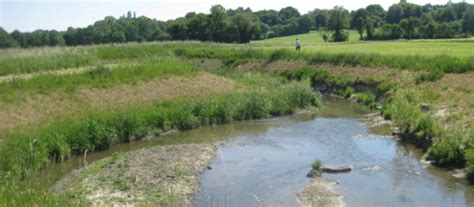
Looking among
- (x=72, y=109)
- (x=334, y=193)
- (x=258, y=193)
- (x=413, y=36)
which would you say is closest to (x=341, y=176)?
(x=334, y=193)

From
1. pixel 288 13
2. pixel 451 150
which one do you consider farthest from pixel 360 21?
pixel 451 150

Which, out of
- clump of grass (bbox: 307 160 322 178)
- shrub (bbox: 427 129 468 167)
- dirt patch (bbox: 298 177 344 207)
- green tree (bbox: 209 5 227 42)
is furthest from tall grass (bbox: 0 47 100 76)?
green tree (bbox: 209 5 227 42)

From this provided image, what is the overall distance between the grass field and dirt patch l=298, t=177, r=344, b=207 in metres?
5.20

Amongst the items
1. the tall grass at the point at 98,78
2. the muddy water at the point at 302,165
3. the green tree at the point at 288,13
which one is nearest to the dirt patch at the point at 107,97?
the tall grass at the point at 98,78

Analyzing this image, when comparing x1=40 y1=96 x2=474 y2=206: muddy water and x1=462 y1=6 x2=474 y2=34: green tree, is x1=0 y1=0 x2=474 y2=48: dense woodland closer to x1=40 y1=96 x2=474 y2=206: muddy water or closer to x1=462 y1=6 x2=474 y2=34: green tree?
x1=462 y1=6 x2=474 y2=34: green tree

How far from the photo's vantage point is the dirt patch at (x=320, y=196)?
17375mm

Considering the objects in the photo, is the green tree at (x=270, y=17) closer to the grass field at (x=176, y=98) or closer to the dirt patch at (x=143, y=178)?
the grass field at (x=176, y=98)

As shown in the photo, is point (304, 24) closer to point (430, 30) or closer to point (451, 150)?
point (430, 30)

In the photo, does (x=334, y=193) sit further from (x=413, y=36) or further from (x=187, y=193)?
(x=413, y=36)

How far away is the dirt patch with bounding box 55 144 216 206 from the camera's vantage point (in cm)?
1727

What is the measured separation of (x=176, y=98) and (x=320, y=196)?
19.1 meters

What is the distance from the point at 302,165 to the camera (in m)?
22.7

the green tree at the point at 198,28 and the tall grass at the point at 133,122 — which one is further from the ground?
the green tree at the point at 198,28

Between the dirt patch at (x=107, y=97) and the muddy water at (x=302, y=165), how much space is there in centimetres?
487
